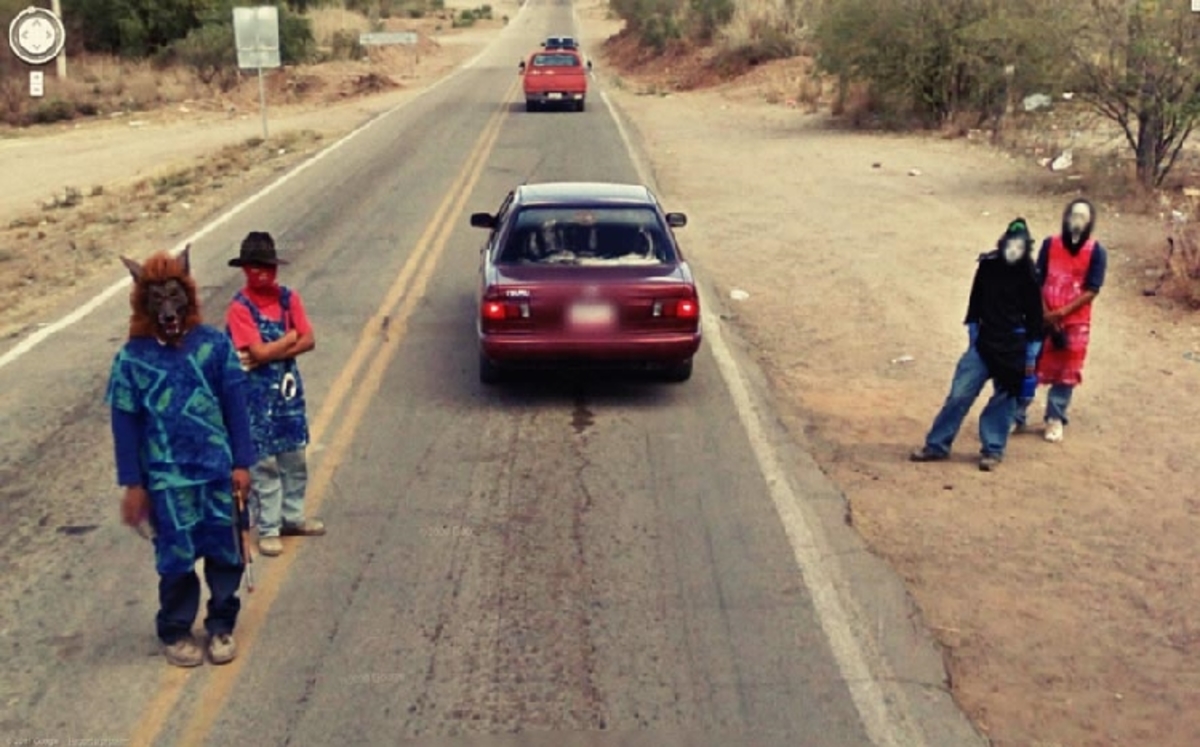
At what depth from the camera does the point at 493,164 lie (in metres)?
26.0

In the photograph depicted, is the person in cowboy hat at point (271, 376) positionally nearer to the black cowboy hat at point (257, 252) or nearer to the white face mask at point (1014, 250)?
the black cowboy hat at point (257, 252)

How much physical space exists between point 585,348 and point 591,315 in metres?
0.23

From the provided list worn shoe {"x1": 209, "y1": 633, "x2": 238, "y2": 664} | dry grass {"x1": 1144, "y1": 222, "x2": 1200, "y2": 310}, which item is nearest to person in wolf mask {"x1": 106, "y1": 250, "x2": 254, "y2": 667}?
worn shoe {"x1": 209, "y1": 633, "x2": 238, "y2": 664}

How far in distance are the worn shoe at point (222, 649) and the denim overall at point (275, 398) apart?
123 cm

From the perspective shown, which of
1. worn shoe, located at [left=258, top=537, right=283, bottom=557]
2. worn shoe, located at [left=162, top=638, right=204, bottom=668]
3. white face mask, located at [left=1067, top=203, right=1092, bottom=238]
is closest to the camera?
worn shoe, located at [left=162, top=638, right=204, bottom=668]

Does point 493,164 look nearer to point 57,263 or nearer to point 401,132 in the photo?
point 401,132

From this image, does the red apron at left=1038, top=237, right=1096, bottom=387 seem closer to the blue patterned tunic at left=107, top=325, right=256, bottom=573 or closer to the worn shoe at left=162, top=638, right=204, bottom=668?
the blue patterned tunic at left=107, top=325, right=256, bottom=573

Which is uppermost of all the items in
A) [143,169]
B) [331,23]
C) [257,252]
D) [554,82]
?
[331,23]

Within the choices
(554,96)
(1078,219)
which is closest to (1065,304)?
(1078,219)

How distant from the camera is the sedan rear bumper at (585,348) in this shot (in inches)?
388

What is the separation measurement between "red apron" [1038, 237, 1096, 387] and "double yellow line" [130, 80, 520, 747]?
4.64 meters

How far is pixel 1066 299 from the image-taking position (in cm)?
926

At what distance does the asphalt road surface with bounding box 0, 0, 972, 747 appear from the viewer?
5656 mm

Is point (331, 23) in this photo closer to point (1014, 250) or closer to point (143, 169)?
point (143, 169)
